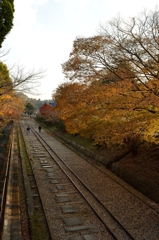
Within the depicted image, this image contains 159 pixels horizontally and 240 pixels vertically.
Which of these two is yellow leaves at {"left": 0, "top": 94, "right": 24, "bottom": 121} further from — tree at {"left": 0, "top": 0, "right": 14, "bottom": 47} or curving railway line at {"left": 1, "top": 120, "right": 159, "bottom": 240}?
curving railway line at {"left": 1, "top": 120, "right": 159, "bottom": 240}

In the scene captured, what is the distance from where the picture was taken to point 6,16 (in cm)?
1263

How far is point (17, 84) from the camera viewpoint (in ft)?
32.6

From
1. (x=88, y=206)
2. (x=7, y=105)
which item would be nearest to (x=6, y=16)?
(x=88, y=206)

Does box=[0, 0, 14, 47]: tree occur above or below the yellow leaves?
above

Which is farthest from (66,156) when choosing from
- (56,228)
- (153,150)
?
(56,228)

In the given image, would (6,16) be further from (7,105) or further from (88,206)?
(7,105)

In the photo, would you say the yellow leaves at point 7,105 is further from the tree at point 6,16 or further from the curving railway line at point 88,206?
the curving railway line at point 88,206

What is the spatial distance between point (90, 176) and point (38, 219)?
740 cm

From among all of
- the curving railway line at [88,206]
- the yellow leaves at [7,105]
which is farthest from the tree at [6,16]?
the curving railway line at [88,206]

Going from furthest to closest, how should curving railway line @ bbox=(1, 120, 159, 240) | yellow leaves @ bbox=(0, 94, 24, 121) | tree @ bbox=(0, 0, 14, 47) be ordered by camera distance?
1. yellow leaves @ bbox=(0, 94, 24, 121)
2. tree @ bbox=(0, 0, 14, 47)
3. curving railway line @ bbox=(1, 120, 159, 240)

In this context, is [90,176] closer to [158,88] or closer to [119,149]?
[119,149]

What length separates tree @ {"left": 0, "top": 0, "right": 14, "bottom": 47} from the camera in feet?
40.0

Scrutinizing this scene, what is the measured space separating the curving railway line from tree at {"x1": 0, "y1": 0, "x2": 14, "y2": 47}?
31.1 feet

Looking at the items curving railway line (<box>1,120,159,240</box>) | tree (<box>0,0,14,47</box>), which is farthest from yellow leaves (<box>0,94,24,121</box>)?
curving railway line (<box>1,120,159,240</box>)
